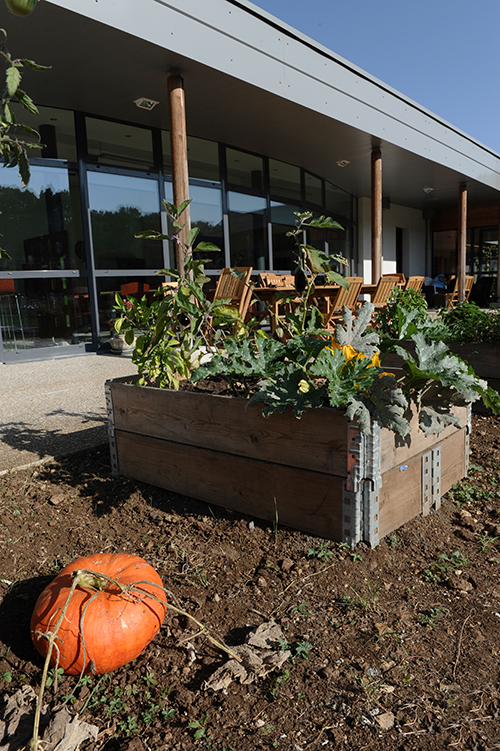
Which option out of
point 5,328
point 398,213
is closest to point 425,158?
point 398,213

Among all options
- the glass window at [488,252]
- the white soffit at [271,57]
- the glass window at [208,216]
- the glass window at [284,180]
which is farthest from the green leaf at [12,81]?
the glass window at [488,252]

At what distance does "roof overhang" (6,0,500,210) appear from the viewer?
5.18 meters

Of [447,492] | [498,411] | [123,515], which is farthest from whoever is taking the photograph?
[447,492]

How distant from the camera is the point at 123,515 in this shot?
2256 mm

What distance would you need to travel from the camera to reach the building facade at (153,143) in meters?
5.57

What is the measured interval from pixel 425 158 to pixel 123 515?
33.5 feet

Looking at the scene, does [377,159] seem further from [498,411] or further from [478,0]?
[498,411]

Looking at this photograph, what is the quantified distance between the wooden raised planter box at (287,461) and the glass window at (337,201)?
36.2 ft

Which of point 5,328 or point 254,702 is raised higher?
point 5,328

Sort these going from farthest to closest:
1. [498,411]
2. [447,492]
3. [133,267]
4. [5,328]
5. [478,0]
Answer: [478,0]
[133,267]
[5,328]
[447,492]
[498,411]

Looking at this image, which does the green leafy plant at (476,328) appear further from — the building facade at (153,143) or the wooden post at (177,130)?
the building facade at (153,143)

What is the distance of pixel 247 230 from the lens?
383 inches

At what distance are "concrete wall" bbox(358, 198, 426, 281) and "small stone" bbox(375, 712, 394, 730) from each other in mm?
13758

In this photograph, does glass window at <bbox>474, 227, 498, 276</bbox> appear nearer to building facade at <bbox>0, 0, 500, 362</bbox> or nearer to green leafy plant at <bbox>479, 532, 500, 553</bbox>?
building facade at <bbox>0, 0, 500, 362</bbox>
